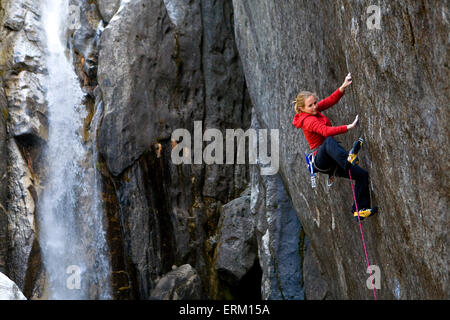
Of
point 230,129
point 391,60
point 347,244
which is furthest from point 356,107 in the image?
point 230,129

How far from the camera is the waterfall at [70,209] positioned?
1598cm

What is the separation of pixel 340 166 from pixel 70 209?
1207 centimetres

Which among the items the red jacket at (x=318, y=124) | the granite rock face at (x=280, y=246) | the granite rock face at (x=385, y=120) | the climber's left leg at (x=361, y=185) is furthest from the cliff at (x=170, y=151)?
the climber's left leg at (x=361, y=185)

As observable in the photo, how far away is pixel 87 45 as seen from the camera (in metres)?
16.9

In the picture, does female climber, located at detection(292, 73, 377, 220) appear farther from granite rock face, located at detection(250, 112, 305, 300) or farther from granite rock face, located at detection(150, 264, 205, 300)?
granite rock face, located at detection(150, 264, 205, 300)

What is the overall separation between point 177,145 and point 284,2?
782 cm

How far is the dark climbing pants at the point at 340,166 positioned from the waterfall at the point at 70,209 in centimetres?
1079

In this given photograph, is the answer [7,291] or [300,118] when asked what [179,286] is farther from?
[300,118]

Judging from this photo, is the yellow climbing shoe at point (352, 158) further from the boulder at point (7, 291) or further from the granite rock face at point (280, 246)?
the granite rock face at point (280, 246)

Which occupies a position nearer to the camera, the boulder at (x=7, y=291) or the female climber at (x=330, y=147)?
the female climber at (x=330, y=147)

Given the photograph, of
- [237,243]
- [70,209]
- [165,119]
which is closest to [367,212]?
[237,243]

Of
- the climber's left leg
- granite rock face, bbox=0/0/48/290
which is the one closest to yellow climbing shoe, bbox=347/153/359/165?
the climber's left leg

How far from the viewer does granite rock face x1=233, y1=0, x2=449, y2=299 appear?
4.84m

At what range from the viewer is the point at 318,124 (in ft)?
22.0
